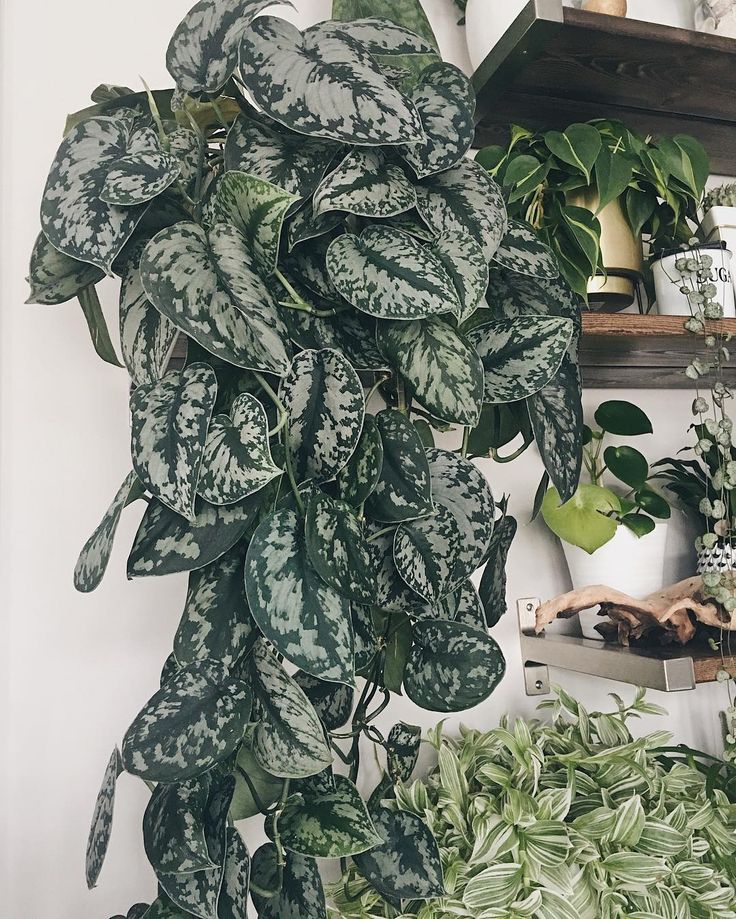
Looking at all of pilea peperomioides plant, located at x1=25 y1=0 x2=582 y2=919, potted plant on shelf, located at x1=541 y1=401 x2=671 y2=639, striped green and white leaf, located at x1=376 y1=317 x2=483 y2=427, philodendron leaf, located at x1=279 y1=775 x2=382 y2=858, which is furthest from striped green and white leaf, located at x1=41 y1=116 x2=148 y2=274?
potted plant on shelf, located at x1=541 y1=401 x2=671 y2=639

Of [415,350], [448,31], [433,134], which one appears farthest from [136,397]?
[448,31]

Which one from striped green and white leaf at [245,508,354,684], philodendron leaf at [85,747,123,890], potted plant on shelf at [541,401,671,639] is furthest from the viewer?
potted plant on shelf at [541,401,671,639]

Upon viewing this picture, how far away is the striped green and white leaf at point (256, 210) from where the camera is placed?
562 mm

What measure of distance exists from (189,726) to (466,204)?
488 mm

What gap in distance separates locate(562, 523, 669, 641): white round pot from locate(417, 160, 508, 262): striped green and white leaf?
0.50 metres

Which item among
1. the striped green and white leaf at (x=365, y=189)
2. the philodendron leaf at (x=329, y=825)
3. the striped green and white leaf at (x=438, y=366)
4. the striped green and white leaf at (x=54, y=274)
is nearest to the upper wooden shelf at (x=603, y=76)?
the striped green and white leaf at (x=365, y=189)

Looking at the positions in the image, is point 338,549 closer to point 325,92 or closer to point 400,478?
point 400,478

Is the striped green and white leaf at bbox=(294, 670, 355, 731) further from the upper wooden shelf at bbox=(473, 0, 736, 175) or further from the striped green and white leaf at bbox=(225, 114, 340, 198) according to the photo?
the upper wooden shelf at bbox=(473, 0, 736, 175)

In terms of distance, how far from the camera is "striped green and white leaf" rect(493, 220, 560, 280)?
714 mm

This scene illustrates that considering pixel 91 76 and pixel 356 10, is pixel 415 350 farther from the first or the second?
pixel 91 76

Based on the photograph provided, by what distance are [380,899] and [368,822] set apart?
0.84 ft

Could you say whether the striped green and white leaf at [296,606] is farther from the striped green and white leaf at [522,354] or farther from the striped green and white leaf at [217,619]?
the striped green and white leaf at [522,354]

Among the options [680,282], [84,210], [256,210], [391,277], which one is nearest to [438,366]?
[391,277]

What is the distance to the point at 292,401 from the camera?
0.62 metres
